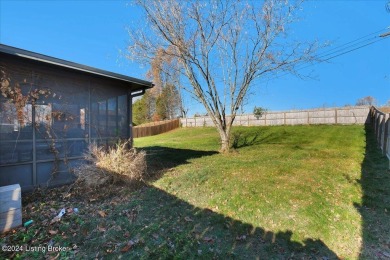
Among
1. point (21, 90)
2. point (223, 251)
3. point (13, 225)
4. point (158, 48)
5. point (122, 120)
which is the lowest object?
point (223, 251)

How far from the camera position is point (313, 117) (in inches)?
675

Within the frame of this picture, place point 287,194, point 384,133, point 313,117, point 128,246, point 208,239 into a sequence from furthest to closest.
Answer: point 313,117
point 384,133
point 287,194
point 208,239
point 128,246

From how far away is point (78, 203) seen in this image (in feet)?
12.8

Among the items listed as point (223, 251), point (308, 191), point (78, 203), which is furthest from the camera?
point (308, 191)

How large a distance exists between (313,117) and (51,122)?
1766 centimetres

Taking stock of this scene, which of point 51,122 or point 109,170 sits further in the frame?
point 51,122

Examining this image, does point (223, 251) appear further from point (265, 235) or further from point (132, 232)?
point (132, 232)

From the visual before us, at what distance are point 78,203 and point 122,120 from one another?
283 centimetres

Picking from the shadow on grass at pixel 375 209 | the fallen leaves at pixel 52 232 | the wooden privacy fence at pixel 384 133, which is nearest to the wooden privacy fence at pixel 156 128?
the wooden privacy fence at pixel 384 133

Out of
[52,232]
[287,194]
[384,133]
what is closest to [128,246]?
[52,232]

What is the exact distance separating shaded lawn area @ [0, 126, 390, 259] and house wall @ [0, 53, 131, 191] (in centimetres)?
65

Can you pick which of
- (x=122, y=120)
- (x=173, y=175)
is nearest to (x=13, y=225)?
(x=173, y=175)

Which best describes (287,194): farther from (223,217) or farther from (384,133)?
(384,133)

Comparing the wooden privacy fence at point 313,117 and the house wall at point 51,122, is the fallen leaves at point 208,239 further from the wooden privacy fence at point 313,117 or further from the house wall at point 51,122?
the wooden privacy fence at point 313,117
